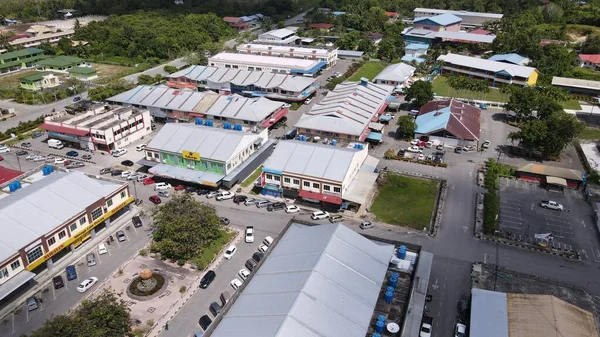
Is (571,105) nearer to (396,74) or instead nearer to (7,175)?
(396,74)

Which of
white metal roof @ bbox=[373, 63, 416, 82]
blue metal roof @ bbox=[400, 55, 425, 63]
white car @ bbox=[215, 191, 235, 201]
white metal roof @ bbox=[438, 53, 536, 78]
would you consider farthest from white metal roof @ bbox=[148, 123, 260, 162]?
blue metal roof @ bbox=[400, 55, 425, 63]

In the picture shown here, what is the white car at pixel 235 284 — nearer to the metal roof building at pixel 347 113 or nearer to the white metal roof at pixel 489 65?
the metal roof building at pixel 347 113

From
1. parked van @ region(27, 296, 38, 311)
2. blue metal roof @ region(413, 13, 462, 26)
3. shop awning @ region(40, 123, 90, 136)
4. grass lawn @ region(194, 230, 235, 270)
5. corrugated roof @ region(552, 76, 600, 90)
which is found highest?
blue metal roof @ region(413, 13, 462, 26)

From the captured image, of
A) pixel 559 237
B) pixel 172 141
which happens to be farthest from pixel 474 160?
pixel 172 141

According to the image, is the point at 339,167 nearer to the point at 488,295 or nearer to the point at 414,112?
the point at 488,295

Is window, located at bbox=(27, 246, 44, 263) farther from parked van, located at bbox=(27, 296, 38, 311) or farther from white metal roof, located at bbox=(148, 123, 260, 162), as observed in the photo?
white metal roof, located at bbox=(148, 123, 260, 162)

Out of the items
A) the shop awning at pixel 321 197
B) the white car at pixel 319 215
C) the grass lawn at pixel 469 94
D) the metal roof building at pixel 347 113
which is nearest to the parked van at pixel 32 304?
the white car at pixel 319 215
